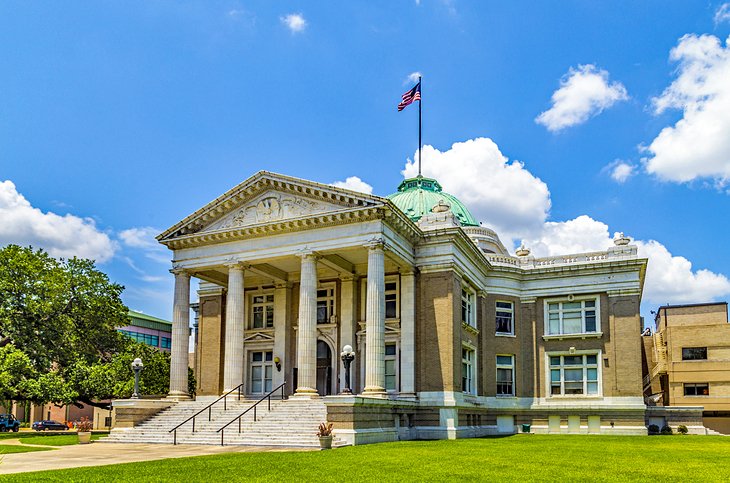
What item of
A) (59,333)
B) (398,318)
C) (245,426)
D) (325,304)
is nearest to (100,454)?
(245,426)

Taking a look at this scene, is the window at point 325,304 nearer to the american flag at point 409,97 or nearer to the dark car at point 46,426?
the american flag at point 409,97

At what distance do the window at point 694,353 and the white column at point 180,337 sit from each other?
1718 inches

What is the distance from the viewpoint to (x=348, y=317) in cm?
3900

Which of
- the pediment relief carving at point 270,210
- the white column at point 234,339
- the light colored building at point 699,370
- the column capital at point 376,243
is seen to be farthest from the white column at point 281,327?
the light colored building at point 699,370

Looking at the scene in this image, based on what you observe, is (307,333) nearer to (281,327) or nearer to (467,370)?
(281,327)

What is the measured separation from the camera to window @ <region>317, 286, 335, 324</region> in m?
40.1

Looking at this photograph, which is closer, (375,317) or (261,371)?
(375,317)

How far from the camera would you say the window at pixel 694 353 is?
59812 millimetres

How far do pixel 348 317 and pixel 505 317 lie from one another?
1190 cm

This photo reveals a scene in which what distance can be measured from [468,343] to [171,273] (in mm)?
17234

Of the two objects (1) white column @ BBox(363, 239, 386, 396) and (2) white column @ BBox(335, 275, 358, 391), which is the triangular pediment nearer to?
(1) white column @ BBox(363, 239, 386, 396)

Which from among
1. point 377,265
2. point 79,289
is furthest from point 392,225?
point 79,289

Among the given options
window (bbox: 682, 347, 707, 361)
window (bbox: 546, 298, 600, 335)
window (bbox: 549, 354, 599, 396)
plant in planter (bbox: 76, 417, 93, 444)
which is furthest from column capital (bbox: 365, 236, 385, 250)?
window (bbox: 682, 347, 707, 361)

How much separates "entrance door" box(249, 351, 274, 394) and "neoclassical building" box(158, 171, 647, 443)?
10 cm
